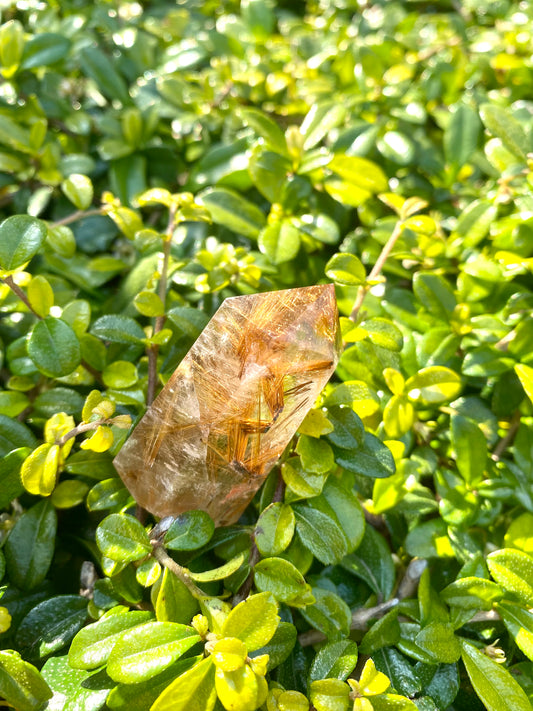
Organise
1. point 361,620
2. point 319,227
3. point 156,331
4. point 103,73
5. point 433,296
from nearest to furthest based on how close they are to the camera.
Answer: point 361,620 < point 156,331 < point 433,296 < point 319,227 < point 103,73

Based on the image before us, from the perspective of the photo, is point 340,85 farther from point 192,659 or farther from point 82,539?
A: point 192,659

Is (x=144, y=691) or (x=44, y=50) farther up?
(x=44, y=50)

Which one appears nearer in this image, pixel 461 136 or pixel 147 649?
pixel 147 649

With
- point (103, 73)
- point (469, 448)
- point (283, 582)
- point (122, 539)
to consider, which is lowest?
point (469, 448)

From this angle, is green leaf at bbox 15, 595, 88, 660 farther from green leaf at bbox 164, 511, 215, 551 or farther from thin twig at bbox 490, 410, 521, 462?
thin twig at bbox 490, 410, 521, 462

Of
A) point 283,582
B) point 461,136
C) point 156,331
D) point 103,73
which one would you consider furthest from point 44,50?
point 283,582

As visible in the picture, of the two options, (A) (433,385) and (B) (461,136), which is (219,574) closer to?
(A) (433,385)

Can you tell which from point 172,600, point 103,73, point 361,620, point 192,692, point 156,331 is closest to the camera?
point 192,692

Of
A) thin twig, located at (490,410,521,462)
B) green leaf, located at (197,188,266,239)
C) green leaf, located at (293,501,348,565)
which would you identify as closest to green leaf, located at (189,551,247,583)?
green leaf, located at (293,501,348,565)
